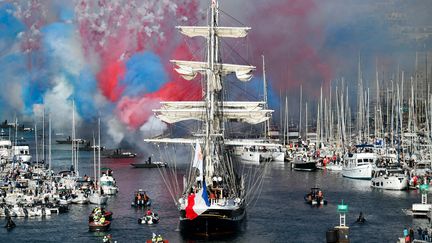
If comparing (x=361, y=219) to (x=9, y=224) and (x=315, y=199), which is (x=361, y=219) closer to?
(x=315, y=199)

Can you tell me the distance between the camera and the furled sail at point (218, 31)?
321 feet

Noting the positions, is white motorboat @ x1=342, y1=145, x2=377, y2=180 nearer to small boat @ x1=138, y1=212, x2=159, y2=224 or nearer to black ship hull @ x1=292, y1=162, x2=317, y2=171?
black ship hull @ x1=292, y1=162, x2=317, y2=171

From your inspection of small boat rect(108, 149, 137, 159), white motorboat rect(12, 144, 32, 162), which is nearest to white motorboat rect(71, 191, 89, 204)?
white motorboat rect(12, 144, 32, 162)

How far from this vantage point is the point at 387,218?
90.0 meters

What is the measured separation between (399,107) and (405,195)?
42.0m

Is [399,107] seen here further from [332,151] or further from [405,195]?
[405,195]

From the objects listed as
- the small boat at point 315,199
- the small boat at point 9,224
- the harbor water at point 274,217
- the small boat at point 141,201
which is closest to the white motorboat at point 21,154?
the harbor water at point 274,217

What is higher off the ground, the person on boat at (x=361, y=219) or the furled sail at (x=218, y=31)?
the furled sail at (x=218, y=31)

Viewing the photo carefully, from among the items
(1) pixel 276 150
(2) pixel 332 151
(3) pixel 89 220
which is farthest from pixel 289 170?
(3) pixel 89 220

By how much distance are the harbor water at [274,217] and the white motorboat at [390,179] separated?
5.22ft

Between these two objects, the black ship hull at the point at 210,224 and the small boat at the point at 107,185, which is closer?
the black ship hull at the point at 210,224

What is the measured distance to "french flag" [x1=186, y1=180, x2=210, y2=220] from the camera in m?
77.4

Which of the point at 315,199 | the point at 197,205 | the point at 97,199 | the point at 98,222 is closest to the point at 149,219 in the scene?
the point at 98,222

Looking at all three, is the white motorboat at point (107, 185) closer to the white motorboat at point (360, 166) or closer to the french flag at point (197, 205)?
the french flag at point (197, 205)
